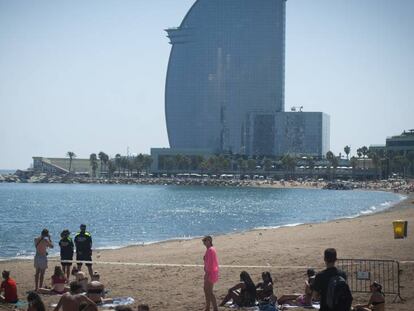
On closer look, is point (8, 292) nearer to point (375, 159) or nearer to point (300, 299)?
point (300, 299)

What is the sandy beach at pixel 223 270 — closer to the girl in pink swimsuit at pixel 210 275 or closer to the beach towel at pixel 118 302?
the beach towel at pixel 118 302

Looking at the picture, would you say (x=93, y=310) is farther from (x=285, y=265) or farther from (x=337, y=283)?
(x=285, y=265)

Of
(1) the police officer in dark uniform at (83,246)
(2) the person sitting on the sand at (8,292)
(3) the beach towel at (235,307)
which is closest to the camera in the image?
(3) the beach towel at (235,307)

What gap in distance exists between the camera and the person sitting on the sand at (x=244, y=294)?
13375 mm

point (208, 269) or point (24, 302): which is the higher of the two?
point (208, 269)

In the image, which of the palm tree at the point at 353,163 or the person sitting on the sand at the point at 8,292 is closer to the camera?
the person sitting on the sand at the point at 8,292

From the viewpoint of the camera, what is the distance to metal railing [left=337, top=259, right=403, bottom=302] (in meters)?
13.7

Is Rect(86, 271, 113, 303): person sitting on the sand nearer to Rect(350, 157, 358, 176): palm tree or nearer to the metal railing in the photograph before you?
the metal railing

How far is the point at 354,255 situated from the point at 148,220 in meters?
37.1

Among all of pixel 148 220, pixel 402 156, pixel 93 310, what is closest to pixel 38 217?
pixel 148 220

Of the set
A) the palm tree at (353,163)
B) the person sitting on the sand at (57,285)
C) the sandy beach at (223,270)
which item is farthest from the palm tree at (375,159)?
the person sitting on the sand at (57,285)

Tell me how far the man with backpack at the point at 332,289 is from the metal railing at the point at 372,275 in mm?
5512

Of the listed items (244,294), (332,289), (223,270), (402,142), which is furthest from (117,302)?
(402,142)

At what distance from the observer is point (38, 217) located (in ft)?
195
